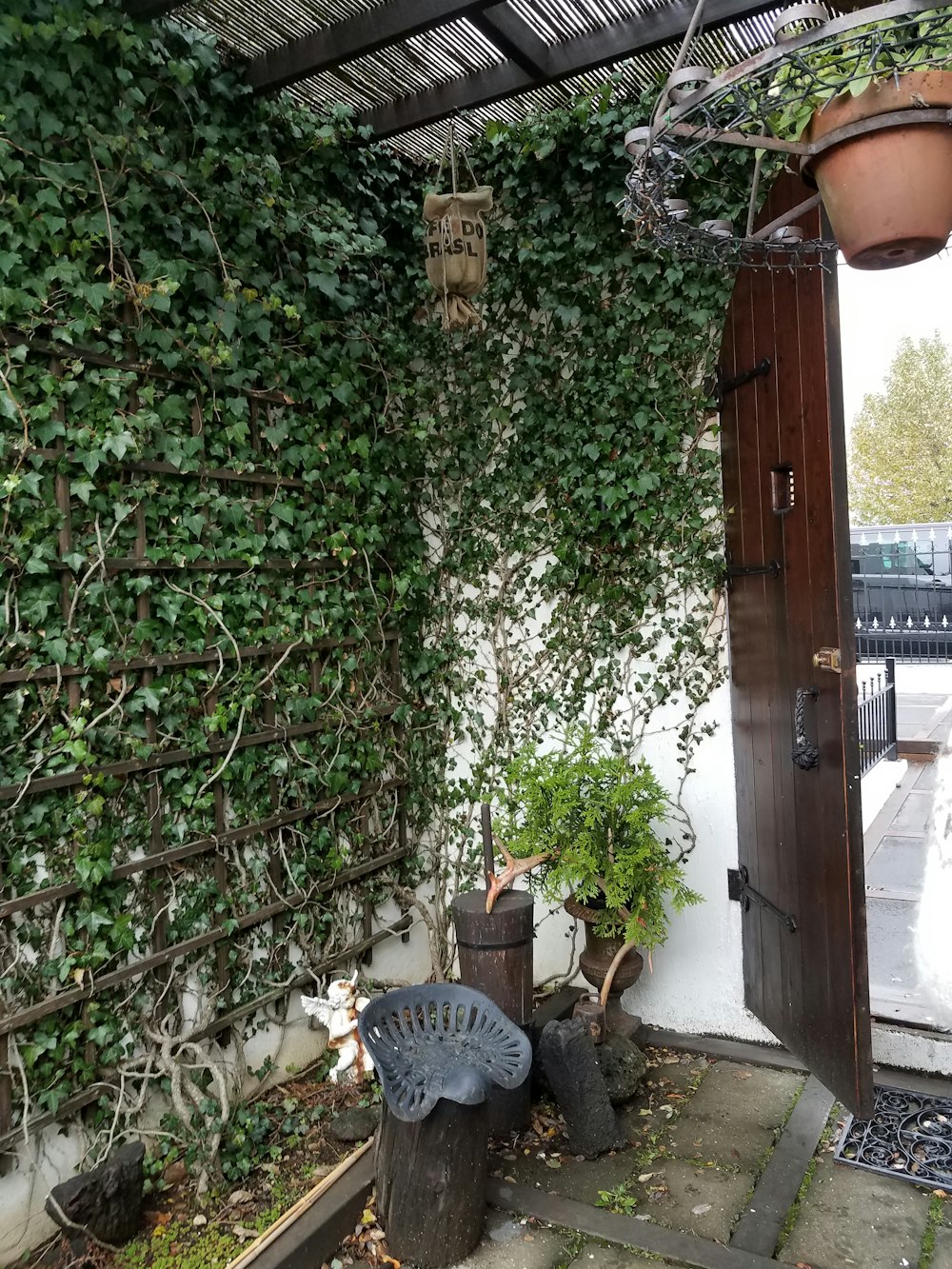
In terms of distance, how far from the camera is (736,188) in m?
3.08

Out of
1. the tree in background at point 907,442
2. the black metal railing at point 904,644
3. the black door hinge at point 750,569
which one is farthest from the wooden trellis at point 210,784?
the tree in background at point 907,442

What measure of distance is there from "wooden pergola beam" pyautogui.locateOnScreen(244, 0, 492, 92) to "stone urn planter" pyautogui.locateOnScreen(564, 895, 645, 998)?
9.24 ft

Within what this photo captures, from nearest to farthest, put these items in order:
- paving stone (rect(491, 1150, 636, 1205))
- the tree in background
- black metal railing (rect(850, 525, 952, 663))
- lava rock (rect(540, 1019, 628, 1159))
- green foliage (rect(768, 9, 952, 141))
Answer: green foliage (rect(768, 9, 952, 141)) < paving stone (rect(491, 1150, 636, 1205)) < lava rock (rect(540, 1019, 628, 1159)) < black metal railing (rect(850, 525, 952, 663)) < the tree in background

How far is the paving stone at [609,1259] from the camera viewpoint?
2178 millimetres

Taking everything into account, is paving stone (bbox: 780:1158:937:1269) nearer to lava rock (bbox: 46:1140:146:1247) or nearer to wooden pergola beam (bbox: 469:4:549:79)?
lava rock (bbox: 46:1140:146:1247)

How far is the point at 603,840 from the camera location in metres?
2.95

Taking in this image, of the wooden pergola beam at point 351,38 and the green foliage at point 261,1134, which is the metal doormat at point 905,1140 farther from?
the wooden pergola beam at point 351,38

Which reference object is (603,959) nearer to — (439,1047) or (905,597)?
(439,1047)

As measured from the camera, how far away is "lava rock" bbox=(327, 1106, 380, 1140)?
8.80ft

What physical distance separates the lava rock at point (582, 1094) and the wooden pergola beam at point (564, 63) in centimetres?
307

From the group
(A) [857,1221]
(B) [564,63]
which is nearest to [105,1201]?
(A) [857,1221]

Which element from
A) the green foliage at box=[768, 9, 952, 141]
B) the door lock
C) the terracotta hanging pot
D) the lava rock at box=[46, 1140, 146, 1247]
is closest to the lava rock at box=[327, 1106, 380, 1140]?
the lava rock at box=[46, 1140, 146, 1247]

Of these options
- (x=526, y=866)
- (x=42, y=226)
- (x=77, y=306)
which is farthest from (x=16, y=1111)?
(x=42, y=226)

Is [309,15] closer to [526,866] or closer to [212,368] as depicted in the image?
[212,368]
